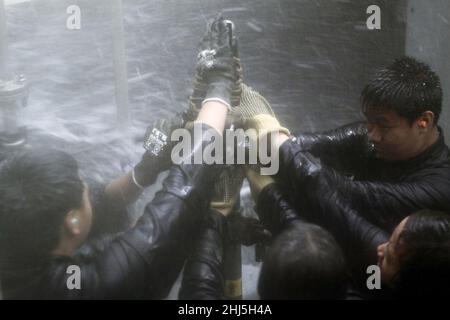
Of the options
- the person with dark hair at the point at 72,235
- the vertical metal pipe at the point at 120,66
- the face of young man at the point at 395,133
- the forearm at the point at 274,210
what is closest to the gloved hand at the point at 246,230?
the forearm at the point at 274,210

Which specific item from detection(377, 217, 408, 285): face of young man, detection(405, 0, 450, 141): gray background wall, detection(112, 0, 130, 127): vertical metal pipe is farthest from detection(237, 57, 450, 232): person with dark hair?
detection(112, 0, 130, 127): vertical metal pipe

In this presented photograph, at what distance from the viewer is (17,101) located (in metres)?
1.30

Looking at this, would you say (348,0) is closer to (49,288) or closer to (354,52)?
(354,52)

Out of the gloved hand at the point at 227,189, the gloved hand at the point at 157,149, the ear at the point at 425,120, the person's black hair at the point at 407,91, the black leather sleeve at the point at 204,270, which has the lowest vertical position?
the black leather sleeve at the point at 204,270

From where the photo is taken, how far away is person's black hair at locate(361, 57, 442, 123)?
41.2 inches

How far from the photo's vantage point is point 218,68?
109cm

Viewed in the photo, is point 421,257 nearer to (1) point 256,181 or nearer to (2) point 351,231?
(2) point 351,231

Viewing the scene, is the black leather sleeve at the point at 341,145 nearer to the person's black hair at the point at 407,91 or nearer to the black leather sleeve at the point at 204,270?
the person's black hair at the point at 407,91

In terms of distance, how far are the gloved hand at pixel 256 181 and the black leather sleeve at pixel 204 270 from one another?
136 millimetres

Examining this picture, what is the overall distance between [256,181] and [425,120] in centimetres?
36

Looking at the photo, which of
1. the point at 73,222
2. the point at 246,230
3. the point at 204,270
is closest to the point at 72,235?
the point at 73,222

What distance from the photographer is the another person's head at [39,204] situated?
3.01ft

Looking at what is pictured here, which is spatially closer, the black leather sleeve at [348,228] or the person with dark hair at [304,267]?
the person with dark hair at [304,267]
